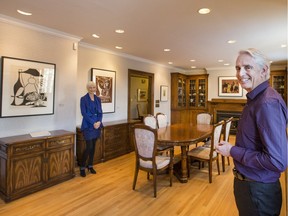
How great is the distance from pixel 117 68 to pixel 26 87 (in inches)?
96.6

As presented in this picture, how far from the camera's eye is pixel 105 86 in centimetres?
477

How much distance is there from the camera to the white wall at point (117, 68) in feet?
14.0

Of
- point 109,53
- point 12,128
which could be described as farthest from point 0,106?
point 109,53

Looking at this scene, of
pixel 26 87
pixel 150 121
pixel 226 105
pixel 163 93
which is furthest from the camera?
pixel 226 105

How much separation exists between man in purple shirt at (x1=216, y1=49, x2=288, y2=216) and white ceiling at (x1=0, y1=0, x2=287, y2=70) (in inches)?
60.1

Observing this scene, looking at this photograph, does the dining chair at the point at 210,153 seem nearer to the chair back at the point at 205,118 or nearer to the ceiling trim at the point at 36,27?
the chair back at the point at 205,118

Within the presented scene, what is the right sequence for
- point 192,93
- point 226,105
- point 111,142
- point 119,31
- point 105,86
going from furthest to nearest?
point 192,93, point 226,105, point 105,86, point 111,142, point 119,31

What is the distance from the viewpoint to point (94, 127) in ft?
11.8

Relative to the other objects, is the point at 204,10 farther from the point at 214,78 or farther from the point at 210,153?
the point at 214,78

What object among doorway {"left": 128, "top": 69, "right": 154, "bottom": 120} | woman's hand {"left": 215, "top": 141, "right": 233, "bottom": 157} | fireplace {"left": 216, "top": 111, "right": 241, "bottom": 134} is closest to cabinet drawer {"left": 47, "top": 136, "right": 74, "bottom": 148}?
woman's hand {"left": 215, "top": 141, "right": 233, "bottom": 157}

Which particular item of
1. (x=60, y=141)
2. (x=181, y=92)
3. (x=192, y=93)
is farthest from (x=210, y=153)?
(x=192, y=93)

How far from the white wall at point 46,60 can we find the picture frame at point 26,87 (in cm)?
8

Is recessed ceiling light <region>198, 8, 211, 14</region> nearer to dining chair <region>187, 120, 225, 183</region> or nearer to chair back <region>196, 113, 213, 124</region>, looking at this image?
dining chair <region>187, 120, 225, 183</region>

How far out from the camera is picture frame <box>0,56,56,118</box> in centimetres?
288
